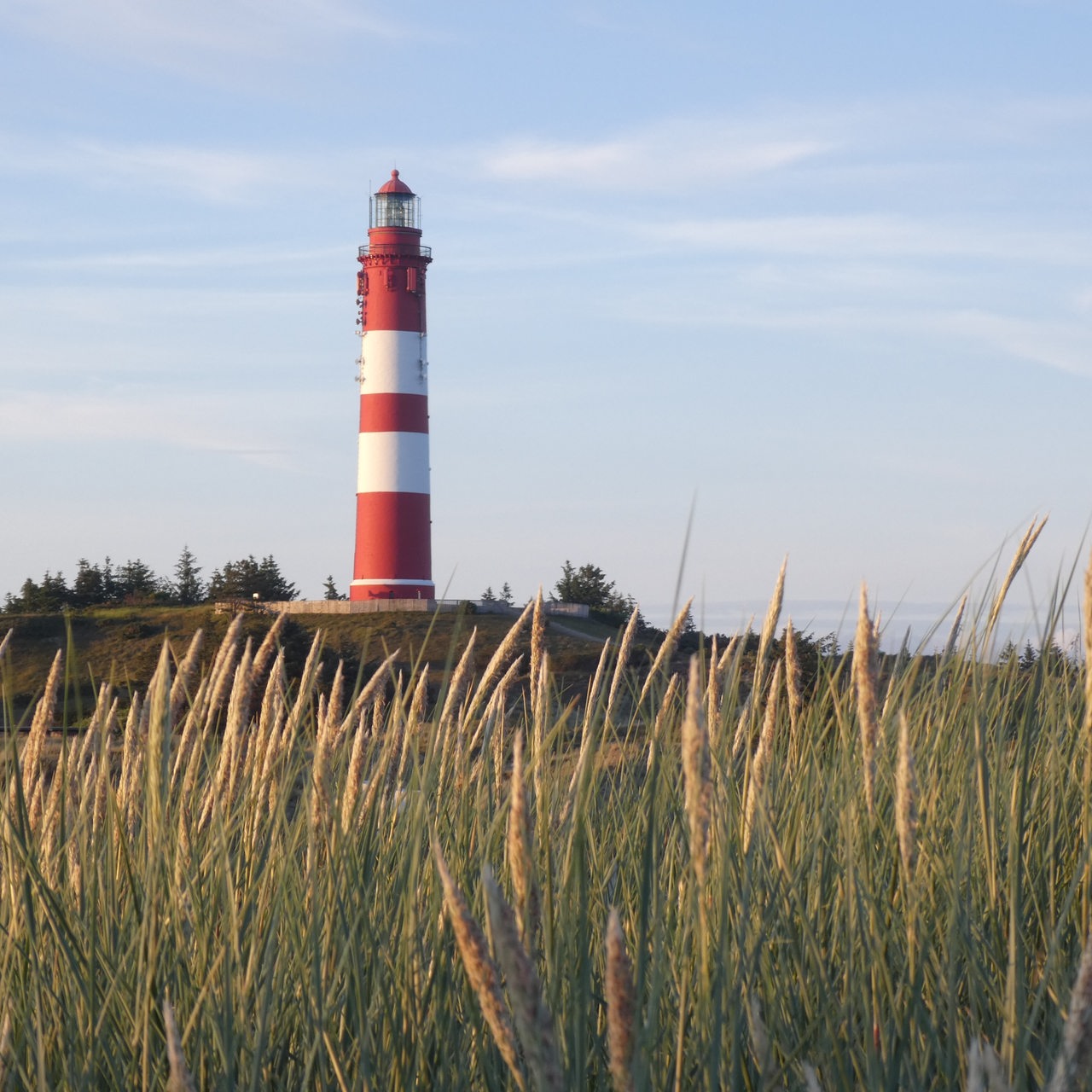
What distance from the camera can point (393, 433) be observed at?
33312 millimetres

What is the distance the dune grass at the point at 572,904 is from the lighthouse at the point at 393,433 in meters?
30.6

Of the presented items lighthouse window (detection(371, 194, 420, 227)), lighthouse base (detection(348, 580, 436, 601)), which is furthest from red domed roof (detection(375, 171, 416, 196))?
lighthouse base (detection(348, 580, 436, 601))

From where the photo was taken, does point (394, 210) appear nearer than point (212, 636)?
No

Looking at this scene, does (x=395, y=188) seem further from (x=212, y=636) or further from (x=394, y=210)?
(x=212, y=636)

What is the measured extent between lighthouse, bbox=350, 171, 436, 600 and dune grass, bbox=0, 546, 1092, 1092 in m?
30.6

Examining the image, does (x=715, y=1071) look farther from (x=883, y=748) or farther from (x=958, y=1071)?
(x=883, y=748)

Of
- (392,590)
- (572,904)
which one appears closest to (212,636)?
(392,590)

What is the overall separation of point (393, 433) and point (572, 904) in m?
31.7

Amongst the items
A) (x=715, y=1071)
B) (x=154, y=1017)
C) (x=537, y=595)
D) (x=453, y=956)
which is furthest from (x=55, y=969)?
(x=715, y=1071)

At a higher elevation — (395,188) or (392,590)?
(395,188)

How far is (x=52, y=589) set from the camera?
38.0 meters

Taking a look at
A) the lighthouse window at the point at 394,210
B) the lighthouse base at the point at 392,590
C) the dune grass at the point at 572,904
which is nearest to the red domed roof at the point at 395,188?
the lighthouse window at the point at 394,210

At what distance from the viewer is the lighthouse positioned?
3350 centimetres

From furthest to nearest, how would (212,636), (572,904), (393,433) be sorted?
(393,433) < (212,636) < (572,904)
